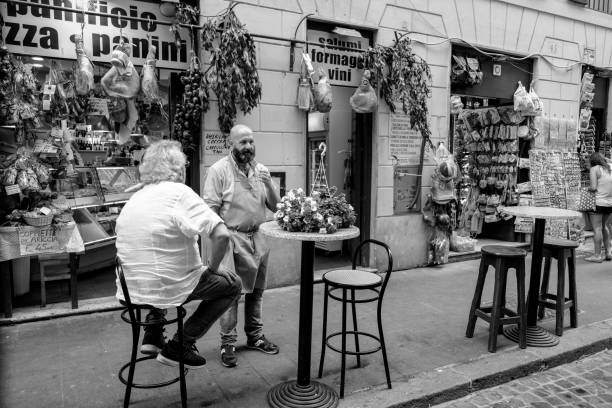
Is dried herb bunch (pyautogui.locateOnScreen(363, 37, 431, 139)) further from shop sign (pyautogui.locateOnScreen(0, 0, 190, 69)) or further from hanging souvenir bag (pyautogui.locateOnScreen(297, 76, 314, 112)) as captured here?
shop sign (pyautogui.locateOnScreen(0, 0, 190, 69))

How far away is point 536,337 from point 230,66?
394 centimetres

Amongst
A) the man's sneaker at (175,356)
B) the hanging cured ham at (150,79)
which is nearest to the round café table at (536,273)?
the man's sneaker at (175,356)

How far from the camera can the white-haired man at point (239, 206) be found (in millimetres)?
3711

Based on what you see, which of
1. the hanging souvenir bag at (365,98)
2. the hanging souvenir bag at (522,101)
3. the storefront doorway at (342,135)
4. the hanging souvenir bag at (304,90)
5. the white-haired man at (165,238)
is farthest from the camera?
the hanging souvenir bag at (522,101)

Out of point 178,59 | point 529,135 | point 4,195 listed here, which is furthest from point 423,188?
point 4,195

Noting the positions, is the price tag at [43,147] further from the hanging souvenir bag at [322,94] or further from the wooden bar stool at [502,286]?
the wooden bar stool at [502,286]

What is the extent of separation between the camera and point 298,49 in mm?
5824

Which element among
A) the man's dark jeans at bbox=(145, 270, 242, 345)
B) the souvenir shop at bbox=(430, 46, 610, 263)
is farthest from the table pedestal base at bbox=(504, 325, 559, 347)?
the souvenir shop at bbox=(430, 46, 610, 263)

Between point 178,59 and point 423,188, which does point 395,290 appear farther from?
point 178,59

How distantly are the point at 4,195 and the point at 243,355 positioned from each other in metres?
2.78

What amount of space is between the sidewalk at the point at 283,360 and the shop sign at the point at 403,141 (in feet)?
7.14

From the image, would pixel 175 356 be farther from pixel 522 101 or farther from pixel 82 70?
pixel 522 101

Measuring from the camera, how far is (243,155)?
12.2 feet

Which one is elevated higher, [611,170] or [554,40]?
[554,40]
